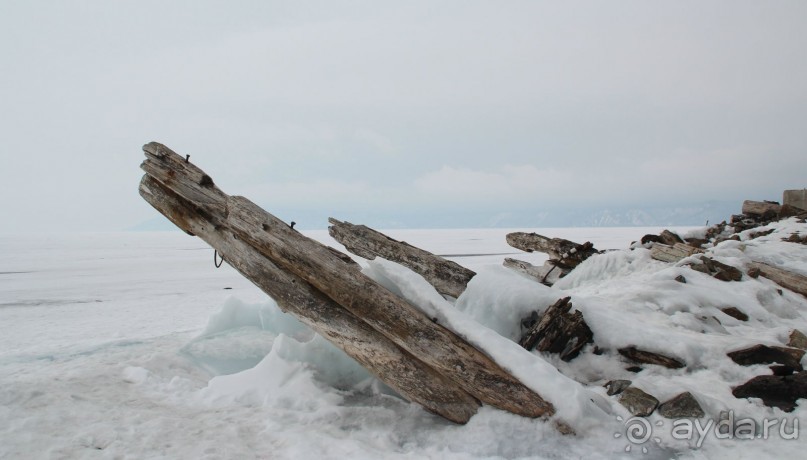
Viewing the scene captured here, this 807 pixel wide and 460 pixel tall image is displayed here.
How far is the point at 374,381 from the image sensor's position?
20.5ft

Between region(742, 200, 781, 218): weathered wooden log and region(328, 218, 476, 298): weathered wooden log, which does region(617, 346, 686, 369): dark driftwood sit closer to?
region(328, 218, 476, 298): weathered wooden log

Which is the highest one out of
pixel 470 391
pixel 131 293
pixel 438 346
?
pixel 438 346

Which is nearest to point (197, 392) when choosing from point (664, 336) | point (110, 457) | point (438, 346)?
point (110, 457)

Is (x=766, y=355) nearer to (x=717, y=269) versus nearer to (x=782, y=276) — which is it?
(x=717, y=269)

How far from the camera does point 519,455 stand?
4.35 meters

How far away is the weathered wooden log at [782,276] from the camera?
8633 millimetres

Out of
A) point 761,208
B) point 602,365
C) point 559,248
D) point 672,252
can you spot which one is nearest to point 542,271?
point 559,248

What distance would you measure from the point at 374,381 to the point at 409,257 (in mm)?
2551

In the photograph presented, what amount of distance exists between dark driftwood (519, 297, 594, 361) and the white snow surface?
17 cm

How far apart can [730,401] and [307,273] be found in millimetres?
4988

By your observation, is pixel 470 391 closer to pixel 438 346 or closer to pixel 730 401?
pixel 438 346

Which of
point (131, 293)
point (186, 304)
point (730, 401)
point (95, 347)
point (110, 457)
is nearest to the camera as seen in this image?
point (110, 457)

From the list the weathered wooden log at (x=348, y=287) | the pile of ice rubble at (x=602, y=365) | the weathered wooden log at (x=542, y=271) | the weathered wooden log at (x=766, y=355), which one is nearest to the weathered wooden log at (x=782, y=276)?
the pile of ice rubble at (x=602, y=365)

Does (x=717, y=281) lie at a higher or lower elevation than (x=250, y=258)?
lower
